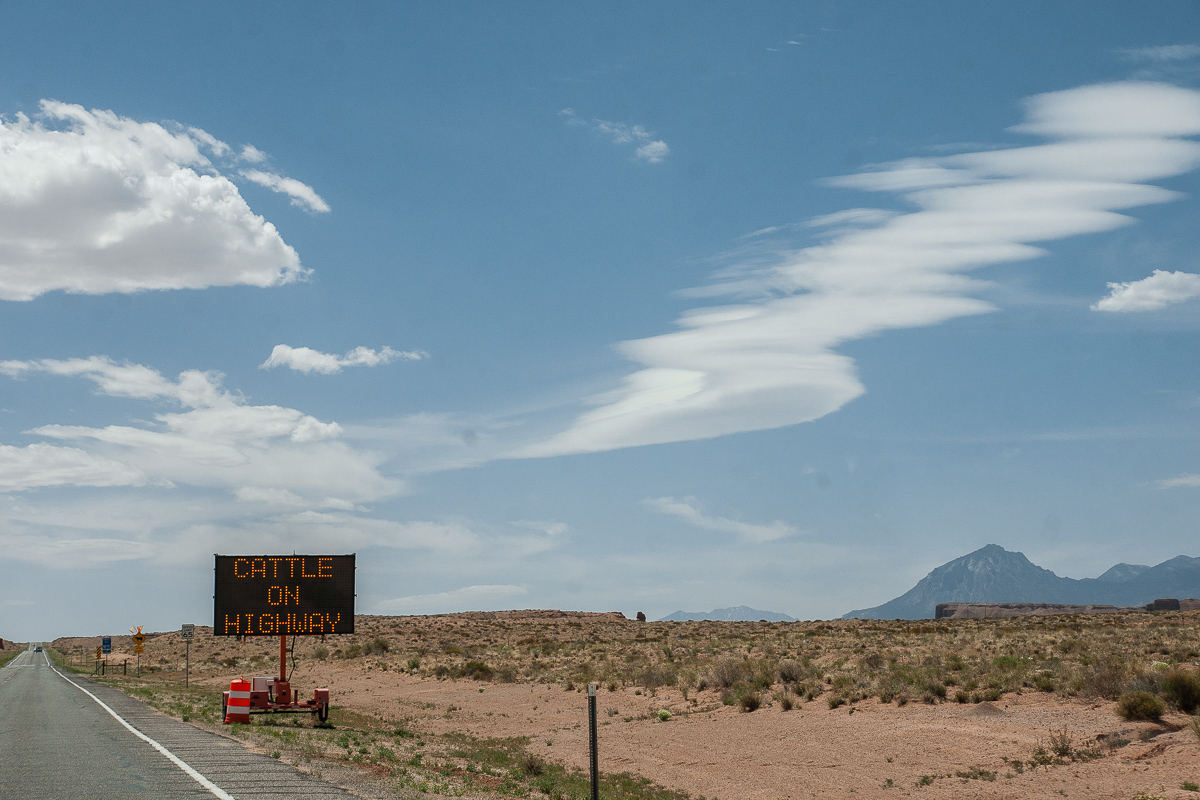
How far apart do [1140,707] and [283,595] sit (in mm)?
21773

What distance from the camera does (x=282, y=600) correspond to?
87.5ft

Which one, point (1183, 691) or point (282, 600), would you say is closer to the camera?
point (1183, 691)

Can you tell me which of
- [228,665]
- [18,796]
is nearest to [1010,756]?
[18,796]

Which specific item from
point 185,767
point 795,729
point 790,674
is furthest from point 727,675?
point 185,767

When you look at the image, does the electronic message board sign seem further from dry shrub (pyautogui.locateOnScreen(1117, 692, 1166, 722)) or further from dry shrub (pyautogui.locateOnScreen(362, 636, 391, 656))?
dry shrub (pyautogui.locateOnScreen(362, 636, 391, 656))

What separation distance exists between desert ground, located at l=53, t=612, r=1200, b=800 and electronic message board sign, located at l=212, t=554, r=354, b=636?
2.79m

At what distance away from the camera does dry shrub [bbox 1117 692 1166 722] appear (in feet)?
63.0

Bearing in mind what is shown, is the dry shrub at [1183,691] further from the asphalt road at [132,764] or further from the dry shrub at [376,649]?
the dry shrub at [376,649]

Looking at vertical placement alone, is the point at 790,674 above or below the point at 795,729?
above

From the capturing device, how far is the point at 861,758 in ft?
67.6

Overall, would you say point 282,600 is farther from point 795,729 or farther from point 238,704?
point 795,729

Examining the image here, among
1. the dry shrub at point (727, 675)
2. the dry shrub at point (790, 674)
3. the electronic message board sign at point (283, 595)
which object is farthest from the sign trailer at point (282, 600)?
the dry shrub at point (790, 674)

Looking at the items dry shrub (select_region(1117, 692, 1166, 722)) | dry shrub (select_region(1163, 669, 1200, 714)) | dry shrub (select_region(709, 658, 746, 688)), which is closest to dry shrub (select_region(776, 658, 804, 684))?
dry shrub (select_region(709, 658, 746, 688))

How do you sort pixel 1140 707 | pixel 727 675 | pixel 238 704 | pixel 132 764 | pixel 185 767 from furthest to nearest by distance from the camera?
pixel 727 675 < pixel 238 704 < pixel 1140 707 < pixel 132 764 < pixel 185 767
